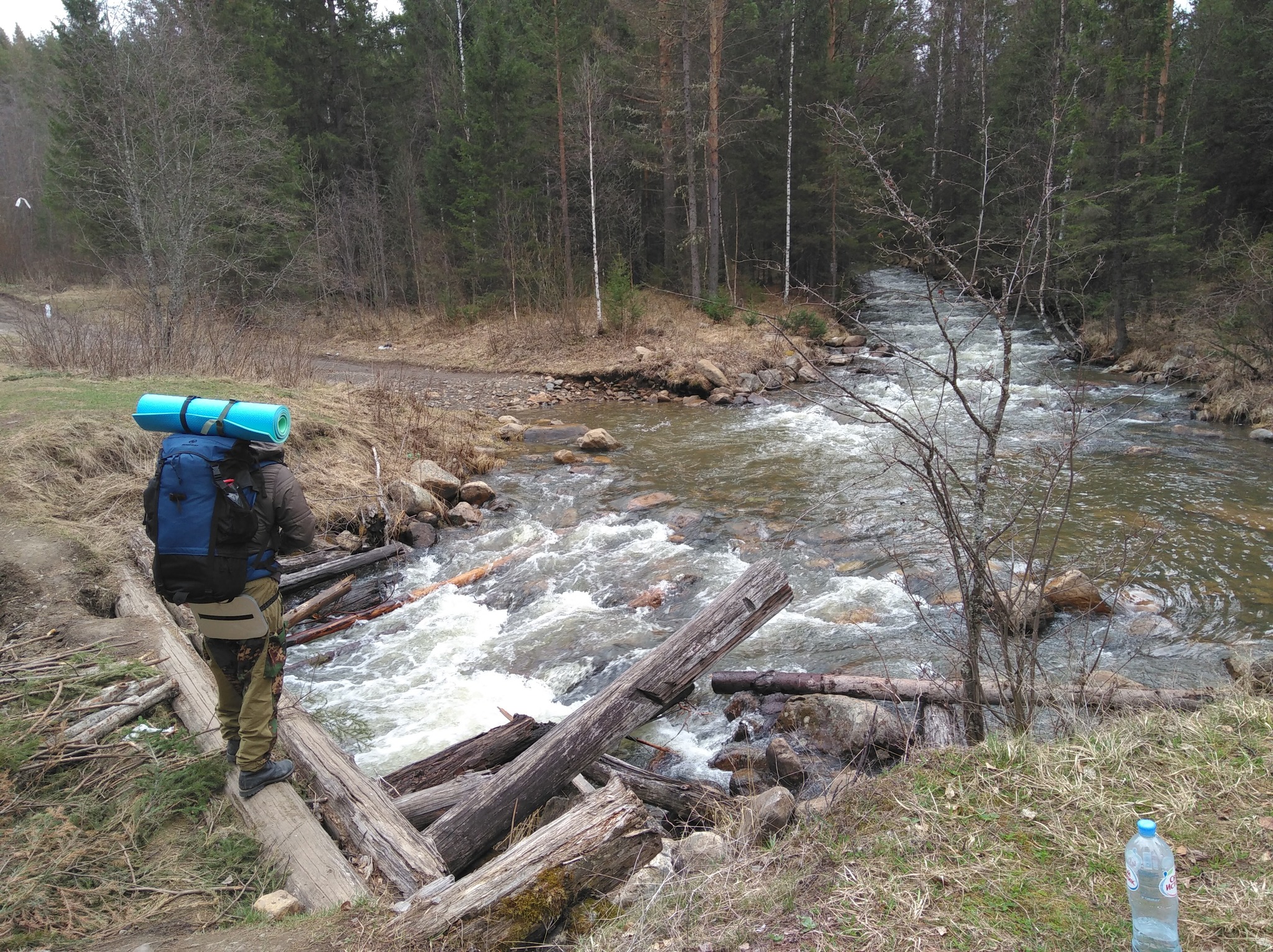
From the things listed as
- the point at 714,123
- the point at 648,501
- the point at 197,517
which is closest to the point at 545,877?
the point at 197,517

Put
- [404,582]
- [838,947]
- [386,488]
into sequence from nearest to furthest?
1. [838,947]
2. [404,582]
3. [386,488]

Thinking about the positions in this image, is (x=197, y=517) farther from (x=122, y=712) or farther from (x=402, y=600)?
(x=402, y=600)

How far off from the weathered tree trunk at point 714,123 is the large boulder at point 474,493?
566 inches

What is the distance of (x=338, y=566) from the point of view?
318 inches

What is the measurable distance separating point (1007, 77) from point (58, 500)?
3120 cm

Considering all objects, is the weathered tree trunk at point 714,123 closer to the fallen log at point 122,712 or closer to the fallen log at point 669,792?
the fallen log at point 669,792

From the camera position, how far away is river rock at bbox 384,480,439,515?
952 cm

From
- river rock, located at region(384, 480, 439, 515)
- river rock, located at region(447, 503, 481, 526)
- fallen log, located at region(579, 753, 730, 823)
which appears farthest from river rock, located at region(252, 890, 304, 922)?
river rock, located at region(447, 503, 481, 526)

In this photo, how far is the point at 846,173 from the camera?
24.4 metres

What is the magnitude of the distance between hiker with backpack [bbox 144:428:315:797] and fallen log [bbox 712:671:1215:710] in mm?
3184

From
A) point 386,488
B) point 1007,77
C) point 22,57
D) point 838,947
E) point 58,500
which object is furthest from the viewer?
point 22,57

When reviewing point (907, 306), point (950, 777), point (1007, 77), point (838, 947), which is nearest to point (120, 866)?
point (838, 947)

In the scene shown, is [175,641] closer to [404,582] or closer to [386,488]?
[404,582]

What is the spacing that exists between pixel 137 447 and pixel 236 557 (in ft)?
20.9
